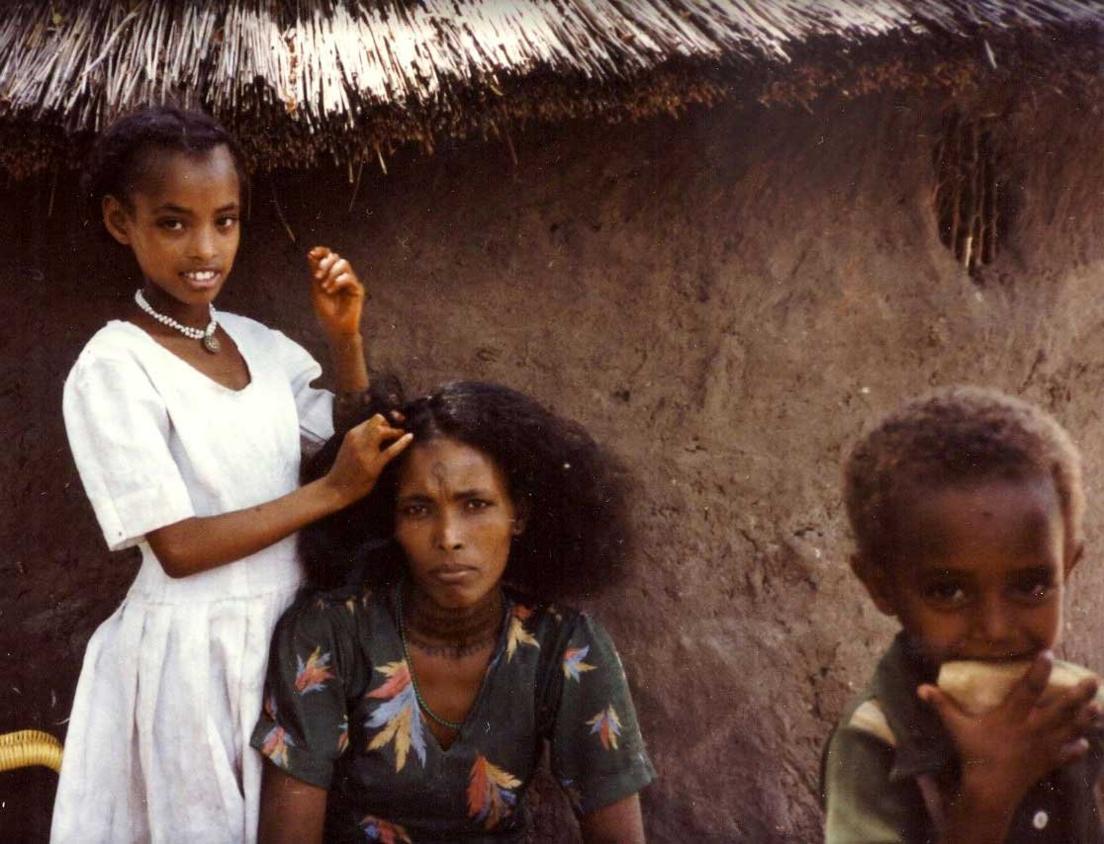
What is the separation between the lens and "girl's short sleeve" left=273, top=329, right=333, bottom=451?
240 centimetres

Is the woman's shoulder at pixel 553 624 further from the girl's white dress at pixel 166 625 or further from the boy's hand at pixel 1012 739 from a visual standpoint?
the boy's hand at pixel 1012 739

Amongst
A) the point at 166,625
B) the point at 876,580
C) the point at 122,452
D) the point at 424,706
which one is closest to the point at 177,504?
the point at 122,452

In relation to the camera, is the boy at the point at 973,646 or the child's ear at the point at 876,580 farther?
the child's ear at the point at 876,580

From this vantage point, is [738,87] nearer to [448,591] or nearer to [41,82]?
[448,591]

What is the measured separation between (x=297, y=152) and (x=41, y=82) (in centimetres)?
49

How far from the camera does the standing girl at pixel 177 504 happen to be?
203cm

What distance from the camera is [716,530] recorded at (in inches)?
104

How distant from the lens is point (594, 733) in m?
2.21

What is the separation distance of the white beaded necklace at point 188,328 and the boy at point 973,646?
124cm

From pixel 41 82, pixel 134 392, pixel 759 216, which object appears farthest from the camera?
pixel 759 216

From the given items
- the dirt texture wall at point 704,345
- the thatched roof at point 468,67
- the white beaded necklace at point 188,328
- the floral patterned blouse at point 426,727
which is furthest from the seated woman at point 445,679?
the thatched roof at point 468,67

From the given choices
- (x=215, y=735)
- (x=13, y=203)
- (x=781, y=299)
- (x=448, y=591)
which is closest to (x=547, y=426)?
(x=448, y=591)

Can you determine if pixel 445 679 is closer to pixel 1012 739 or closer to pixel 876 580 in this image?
pixel 876 580

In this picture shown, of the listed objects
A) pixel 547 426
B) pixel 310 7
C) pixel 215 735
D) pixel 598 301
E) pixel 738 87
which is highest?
pixel 310 7
